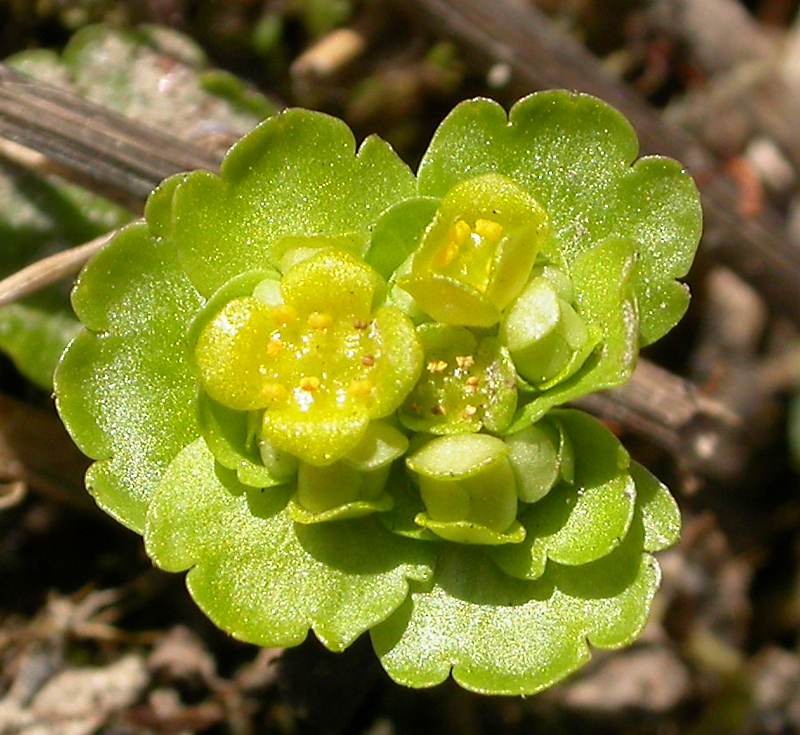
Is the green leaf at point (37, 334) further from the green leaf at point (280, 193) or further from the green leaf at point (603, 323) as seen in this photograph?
the green leaf at point (603, 323)

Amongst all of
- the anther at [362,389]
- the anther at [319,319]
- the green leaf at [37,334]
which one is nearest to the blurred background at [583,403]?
the green leaf at [37,334]

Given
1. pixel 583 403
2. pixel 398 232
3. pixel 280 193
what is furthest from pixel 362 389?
pixel 583 403

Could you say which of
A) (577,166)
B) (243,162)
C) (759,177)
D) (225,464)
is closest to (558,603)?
(225,464)

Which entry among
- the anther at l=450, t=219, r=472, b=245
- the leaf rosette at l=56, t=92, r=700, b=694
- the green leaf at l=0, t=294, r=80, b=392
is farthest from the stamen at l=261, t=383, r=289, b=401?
the green leaf at l=0, t=294, r=80, b=392

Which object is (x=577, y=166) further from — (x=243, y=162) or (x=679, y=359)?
(x=679, y=359)

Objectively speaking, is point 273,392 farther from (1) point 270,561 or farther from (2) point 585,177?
(2) point 585,177

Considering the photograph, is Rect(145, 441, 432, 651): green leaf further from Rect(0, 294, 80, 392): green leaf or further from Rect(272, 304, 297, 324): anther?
Rect(0, 294, 80, 392): green leaf

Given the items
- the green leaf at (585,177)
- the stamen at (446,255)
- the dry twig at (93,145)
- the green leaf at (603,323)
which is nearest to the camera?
the green leaf at (603,323)
